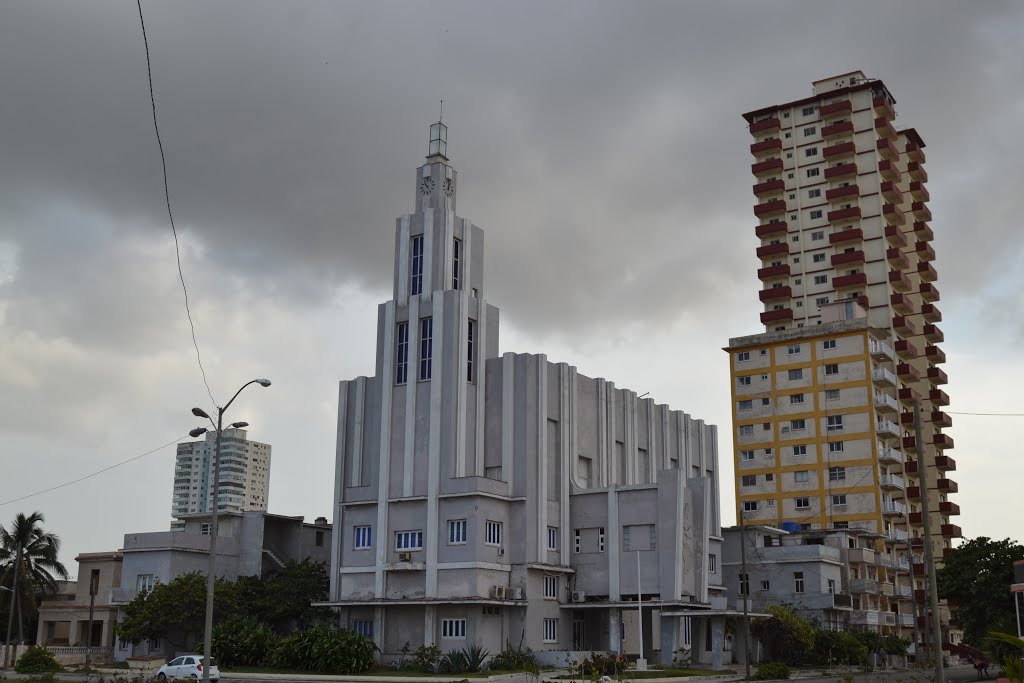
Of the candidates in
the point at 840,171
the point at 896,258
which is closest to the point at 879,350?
the point at 896,258

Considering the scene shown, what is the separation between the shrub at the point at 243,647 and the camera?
62.0m

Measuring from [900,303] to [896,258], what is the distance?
16.6 feet

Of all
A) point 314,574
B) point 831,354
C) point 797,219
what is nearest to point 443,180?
point 314,574

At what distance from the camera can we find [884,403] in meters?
106

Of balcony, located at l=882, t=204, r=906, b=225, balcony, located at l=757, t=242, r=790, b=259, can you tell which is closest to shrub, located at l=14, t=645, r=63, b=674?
balcony, located at l=757, t=242, r=790, b=259

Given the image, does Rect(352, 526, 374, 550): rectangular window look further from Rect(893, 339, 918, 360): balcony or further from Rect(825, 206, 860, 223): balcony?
Rect(825, 206, 860, 223): balcony

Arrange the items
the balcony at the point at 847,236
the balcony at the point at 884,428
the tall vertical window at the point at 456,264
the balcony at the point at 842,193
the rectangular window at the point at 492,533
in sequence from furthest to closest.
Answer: the balcony at the point at 842,193
the balcony at the point at 847,236
the balcony at the point at 884,428
the tall vertical window at the point at 456,264
the rectangular window at the point at 492,533

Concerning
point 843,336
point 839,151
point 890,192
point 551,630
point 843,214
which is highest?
point 839,151

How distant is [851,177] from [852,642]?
201 ft

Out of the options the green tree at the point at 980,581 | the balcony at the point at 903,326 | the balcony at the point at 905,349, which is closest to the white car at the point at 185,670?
the green tree at the point at 980,581

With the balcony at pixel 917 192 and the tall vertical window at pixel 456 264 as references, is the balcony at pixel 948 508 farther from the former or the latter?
the tall vertical window at pixel 456 264

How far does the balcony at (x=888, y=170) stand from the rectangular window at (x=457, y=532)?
248 ft

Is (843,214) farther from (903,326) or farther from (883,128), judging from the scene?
(903,326)

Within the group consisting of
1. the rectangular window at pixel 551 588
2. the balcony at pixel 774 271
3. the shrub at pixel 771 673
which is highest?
the balcony at pixel 774 271
